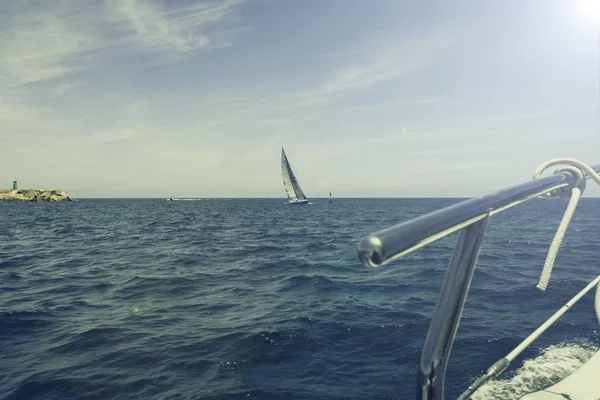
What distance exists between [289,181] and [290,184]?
37.4 inches

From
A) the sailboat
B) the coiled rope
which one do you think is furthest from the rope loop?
the sailboat

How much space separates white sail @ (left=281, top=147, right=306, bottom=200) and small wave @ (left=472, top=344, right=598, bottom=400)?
7080 cm

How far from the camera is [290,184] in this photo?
8181 cm

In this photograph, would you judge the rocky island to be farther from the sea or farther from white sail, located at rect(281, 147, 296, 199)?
the sea

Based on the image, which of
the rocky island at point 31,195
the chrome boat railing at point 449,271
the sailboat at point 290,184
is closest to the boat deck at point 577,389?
the chrome boat railing at point 449,271

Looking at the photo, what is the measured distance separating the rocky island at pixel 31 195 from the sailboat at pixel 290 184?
10834cm

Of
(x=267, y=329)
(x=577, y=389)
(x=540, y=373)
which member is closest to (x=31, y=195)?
(x=267, y=329)

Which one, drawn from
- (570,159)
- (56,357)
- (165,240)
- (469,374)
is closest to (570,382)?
(570,159)

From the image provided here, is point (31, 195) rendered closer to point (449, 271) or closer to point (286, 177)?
point (286, 177)

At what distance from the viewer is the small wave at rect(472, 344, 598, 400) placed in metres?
5.46

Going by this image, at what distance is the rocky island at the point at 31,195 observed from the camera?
135750 mm

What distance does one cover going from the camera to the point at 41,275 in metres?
14.5

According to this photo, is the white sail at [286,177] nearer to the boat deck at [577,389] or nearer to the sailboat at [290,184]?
the sailboat at [290,184]

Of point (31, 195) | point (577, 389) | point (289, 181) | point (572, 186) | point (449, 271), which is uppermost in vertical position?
point (289, 181)
